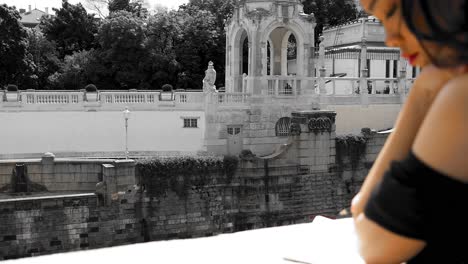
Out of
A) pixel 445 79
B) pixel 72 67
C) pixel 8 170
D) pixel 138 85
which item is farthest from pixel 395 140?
pixel 72 67

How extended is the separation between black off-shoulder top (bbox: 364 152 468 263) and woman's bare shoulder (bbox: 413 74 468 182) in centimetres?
8

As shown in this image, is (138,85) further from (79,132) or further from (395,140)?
(395,140)

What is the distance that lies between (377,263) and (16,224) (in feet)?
54.0

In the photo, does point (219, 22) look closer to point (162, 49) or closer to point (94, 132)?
point (162, 49)

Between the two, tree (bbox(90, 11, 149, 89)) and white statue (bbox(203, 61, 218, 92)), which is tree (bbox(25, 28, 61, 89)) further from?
white statue (bbox(203, 61, 218, 92))

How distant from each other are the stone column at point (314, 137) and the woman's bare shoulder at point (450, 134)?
19.4 meters

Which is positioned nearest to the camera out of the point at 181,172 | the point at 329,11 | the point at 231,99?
the point at 181,172

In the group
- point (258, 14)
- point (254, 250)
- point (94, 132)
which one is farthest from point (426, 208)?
point (94, 132)

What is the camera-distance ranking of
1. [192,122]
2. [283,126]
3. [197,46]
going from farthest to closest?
[197,46], [283,126], [192,122]

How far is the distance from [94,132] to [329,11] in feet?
101

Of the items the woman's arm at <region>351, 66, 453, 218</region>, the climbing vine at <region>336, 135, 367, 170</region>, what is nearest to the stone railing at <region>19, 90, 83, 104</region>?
the climbing vine at <region>336, 135, 367, 170</region>

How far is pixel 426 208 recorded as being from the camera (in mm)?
4102

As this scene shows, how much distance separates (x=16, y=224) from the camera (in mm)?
18828

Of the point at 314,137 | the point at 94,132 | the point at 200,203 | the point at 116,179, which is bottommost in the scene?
the point at 200,203
